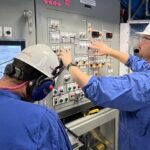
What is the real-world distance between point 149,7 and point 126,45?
2.42 ft

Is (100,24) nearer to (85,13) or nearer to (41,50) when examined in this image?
(85,13)

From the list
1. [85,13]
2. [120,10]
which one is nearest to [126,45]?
[120,10]

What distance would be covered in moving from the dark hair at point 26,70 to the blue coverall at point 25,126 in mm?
123

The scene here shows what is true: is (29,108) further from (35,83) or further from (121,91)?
(121,91)

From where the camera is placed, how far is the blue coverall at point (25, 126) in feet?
3.04

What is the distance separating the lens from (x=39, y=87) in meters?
1.17

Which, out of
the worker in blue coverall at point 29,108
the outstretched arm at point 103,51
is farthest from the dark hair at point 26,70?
the outstretched arm at point 103,51

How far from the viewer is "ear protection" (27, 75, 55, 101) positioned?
3.71ft

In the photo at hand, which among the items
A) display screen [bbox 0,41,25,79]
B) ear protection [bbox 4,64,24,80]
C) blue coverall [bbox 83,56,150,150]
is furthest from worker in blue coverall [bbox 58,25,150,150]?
ear protection [bbox 4,64,24,80]

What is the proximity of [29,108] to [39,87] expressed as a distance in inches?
8.2

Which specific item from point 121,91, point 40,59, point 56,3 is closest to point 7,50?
point 40,59

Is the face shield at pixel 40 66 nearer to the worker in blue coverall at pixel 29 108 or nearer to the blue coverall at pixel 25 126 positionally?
the worker in blue coverall at pixel 29 108

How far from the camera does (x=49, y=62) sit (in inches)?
47.6

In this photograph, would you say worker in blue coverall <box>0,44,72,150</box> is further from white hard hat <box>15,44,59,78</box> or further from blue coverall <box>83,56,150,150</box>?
blue coverall <box>83,56,150,150</box>
